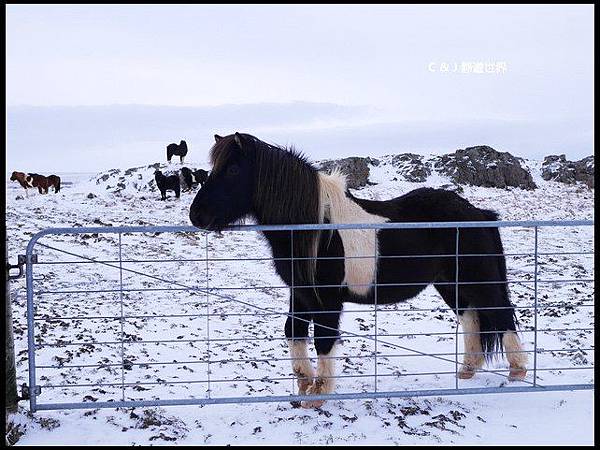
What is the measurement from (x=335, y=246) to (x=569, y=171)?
70.0 feet

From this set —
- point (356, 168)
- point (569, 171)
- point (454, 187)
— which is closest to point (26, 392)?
point (454, 187)

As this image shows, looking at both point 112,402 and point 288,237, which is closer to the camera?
point 112,402

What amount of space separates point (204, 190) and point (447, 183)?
17226 millimetres

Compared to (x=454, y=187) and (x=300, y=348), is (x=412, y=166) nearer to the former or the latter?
(x=454, y=187)

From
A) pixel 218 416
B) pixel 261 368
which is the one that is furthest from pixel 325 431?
pixel 261 368

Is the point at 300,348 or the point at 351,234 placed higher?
the point at 351,234

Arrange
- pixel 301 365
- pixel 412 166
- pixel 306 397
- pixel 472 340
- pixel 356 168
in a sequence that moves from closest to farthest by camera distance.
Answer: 1. pixel 306 397
2. pixel 301 365
3. pixel 472 340
4. pixel 356 168
5. pixel 412 166

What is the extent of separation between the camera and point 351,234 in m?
3.58

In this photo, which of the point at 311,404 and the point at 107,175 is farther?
the point at 107,175

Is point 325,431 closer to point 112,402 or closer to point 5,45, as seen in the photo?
point 112,402

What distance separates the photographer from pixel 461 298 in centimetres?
409

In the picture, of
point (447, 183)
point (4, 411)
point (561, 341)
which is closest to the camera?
point (4, 411)

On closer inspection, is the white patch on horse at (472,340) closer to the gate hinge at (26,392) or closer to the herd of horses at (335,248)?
the herd of horses at (335,248)

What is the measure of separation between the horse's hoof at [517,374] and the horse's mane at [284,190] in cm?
176
